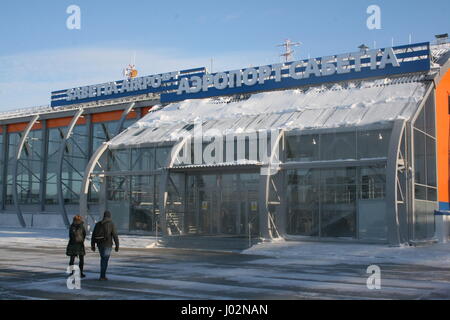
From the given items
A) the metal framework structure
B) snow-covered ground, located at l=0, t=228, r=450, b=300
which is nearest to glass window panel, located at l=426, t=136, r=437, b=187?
snow-covered ground, located at l=0, t=228, r=450, b=300

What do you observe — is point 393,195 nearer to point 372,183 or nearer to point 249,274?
point 372,183

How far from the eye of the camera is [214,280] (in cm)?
1280

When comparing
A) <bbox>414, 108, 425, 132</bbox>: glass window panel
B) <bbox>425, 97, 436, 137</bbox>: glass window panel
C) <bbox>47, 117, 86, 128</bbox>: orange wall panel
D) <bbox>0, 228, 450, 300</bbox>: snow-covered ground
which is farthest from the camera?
<bbox>47, 117, 86, 128</bbox>: orange wall panel

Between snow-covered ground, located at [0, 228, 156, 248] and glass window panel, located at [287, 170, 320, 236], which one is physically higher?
glass window panel, located at [287, 170, 320, 236]

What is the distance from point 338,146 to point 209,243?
7.11 m

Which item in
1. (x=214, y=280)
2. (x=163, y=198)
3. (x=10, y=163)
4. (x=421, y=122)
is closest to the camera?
(x=214, y=280)

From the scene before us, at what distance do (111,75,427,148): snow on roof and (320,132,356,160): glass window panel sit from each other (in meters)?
0.48

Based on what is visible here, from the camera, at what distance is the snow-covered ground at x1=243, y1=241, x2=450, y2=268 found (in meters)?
18.2

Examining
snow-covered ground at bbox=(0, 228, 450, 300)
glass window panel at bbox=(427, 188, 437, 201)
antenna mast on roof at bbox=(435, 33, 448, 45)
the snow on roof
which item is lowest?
snow-covered ground at bbox=(0, 228, 450, 300)

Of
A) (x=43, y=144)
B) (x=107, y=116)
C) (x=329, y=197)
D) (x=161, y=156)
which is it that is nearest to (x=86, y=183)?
(x=161, y=156)

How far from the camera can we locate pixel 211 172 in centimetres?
2792

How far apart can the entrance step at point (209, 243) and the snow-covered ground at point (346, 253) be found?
811 mm

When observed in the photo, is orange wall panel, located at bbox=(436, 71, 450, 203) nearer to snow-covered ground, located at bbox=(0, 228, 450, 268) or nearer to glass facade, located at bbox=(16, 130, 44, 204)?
snow-covered ground, located at bbox=(0, 228, 450, 268)
